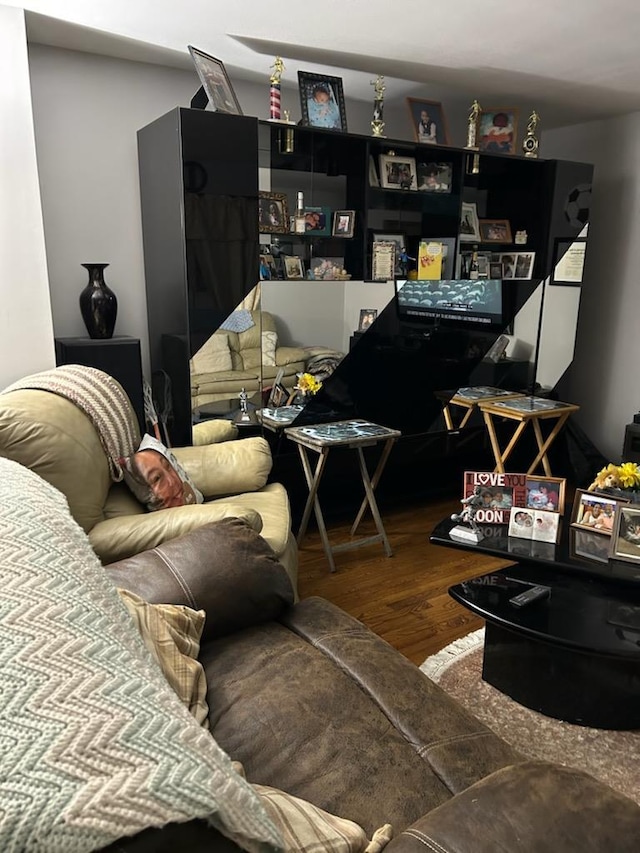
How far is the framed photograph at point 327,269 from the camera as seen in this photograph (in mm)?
3305

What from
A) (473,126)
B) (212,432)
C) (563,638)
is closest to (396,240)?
(473,126)

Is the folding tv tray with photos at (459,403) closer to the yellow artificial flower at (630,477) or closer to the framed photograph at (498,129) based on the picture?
the framed photograph at (498,129)

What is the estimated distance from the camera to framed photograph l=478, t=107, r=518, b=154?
11.9 ft

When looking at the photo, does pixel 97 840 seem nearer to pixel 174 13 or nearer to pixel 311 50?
pixel 174 13

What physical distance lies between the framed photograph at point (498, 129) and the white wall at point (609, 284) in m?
Result: 0.95

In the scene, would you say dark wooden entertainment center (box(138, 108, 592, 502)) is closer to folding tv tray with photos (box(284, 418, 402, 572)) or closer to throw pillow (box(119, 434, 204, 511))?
folding tv tray with photos (box(284, 418, 402, 572))

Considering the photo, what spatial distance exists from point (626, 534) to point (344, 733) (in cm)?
128

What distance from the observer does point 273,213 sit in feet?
10.1

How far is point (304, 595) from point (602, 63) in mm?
2836

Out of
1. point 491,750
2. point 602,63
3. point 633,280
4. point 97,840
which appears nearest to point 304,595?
point 491,750

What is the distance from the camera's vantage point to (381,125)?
3287mm

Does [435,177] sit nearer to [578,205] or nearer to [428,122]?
[428,122]

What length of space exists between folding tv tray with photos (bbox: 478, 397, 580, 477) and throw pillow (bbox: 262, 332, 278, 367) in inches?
59.1

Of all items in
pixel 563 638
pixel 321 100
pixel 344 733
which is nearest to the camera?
pixel 344 733
